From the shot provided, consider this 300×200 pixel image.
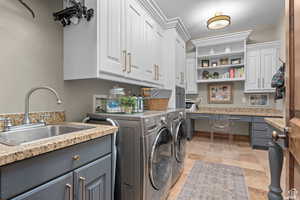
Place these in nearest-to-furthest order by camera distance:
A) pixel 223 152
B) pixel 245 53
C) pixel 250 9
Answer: pixel 250 9 → pixel 223 152 → pixel 245 53

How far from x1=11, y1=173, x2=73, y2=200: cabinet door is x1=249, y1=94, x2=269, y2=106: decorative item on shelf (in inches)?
167

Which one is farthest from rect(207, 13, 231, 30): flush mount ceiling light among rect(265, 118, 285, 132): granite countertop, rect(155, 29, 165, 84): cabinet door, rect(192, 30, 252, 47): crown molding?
rect(265, 118, 285, 132): granite countertop

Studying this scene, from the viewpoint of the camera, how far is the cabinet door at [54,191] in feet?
2.04

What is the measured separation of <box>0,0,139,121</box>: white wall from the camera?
1068 mm

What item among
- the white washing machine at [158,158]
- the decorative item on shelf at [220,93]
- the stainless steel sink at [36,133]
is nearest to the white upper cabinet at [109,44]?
the stainless steel sink at [36,133]

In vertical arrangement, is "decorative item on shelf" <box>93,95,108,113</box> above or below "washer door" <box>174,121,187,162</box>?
above

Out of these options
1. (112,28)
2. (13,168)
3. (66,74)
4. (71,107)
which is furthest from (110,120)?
(112,28)

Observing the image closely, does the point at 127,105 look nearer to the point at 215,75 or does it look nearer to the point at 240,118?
the point at 240,118

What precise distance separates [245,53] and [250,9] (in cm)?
110

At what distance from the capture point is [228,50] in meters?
3.80

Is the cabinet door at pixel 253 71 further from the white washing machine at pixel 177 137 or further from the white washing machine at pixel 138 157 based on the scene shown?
the white washing machine at pixel 138 157

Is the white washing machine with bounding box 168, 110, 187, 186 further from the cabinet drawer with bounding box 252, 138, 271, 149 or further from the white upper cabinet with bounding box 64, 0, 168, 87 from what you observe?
the cabinet drawer with bounding box 252, 138, 271, 149

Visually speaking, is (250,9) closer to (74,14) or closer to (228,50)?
(228,50)

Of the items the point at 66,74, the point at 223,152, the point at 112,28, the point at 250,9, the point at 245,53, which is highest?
the point at 250,9
